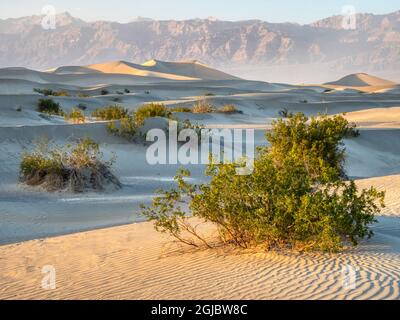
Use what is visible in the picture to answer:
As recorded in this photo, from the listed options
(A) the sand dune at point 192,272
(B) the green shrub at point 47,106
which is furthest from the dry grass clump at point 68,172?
(B) the green shrub at point 47,106

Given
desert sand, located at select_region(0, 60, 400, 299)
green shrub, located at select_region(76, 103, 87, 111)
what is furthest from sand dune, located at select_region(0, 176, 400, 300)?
green shrub, located at select_region(76, 103, 87, 111)

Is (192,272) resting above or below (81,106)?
above

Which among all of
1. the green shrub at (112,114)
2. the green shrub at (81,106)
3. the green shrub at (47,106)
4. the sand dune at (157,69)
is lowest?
the sand dune at (157,69)

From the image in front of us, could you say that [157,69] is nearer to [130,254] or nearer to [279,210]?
[130,254]

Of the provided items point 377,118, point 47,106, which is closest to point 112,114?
point 47,106

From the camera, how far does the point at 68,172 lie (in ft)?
46.2

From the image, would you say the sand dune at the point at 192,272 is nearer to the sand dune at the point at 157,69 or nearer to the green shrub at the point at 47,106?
the green shrub at the point at 47,106

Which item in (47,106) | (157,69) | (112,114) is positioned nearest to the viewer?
(112,114)

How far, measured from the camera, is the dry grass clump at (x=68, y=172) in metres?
13.9

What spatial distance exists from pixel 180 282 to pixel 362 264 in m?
1.97

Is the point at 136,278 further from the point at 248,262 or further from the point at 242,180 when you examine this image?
the point at 242,180

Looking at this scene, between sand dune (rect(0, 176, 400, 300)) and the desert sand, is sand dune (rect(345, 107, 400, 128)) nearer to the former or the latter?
the desert sand

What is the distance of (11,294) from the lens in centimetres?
641

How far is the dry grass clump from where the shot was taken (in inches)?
546
